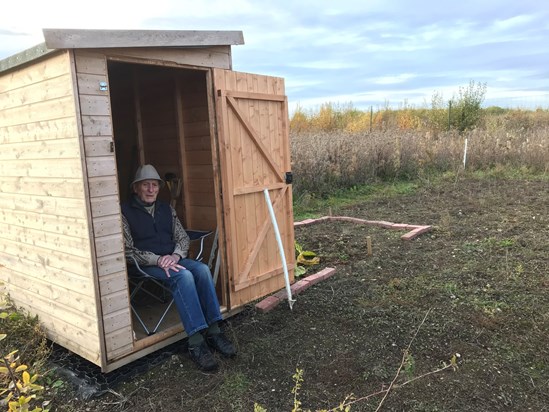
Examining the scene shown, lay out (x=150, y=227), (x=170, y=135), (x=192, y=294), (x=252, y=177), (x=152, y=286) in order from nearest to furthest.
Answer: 1. (x=192, y=294)
2. (x=150, y=227)
3. (x=252, y=177)
4. (x=152, y=286)
5. (x=170, y=135)

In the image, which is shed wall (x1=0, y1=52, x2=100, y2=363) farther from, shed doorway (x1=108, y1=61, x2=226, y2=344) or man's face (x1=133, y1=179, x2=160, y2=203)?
shed doorway (x1=108, y1=61, x2=226, y2=344)

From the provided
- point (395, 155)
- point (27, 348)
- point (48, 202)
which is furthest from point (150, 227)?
point (395, 155)

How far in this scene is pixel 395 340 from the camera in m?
3.34

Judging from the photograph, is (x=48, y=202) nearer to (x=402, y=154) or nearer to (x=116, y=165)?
(x=116, y=165)

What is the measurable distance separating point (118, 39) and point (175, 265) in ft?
5.44

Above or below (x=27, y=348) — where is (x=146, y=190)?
above

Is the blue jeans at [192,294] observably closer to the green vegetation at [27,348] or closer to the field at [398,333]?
the field at [398,333]

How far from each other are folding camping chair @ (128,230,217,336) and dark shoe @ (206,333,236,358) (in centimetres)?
42

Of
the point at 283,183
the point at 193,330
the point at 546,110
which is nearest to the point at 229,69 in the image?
the point at 283,183

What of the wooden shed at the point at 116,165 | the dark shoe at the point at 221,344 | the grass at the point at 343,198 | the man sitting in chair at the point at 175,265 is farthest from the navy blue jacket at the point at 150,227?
the grass at the point at 343,198

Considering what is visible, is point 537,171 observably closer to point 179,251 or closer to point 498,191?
point 498,191

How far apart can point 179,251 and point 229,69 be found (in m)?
1.60

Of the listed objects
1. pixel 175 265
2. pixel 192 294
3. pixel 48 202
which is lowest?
pixel 192 294

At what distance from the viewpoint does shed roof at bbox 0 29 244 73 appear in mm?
2547
